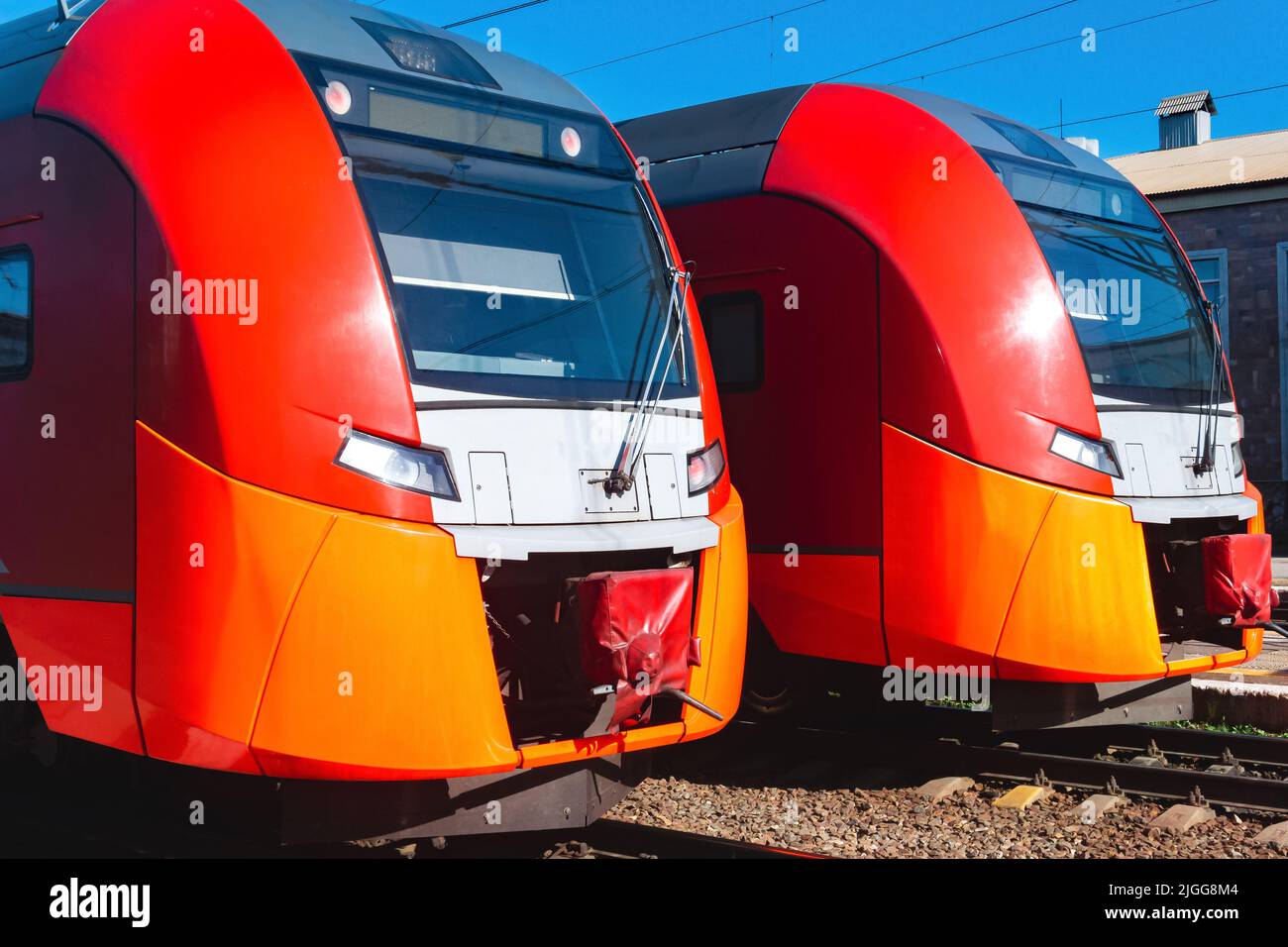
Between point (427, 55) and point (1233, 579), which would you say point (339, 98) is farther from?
point (1233, 579)

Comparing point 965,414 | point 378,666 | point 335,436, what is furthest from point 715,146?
point 378,666

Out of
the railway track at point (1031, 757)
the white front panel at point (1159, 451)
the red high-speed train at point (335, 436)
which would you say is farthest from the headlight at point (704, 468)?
the railway track at point (1031, 757)

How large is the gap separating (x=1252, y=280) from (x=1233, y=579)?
17145 millimetres

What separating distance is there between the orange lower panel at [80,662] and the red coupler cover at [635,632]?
5.07ft

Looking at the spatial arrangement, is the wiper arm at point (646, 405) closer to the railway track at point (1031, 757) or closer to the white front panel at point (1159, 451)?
the white front panel at point (1159, 451)

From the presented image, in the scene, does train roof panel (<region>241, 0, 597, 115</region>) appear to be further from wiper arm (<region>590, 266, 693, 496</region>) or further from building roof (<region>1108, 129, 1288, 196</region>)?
building roof (<region>1108, 129, 1288, 196</region>)

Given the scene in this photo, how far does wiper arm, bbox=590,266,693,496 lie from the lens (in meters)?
5.12

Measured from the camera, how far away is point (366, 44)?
17.3 feet

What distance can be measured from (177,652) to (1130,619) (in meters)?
4.30

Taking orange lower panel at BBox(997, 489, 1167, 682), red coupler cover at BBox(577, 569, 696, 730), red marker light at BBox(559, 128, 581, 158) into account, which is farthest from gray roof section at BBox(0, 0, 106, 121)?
orange lower panel at BBox(997, 489, 1167, 682)

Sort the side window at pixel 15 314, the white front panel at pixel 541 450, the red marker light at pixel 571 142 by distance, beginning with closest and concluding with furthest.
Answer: the white front panel at pixel 541 450, the side window at pixel 15 314, the red marker light at pixel 571 142

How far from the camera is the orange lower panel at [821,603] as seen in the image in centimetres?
678
